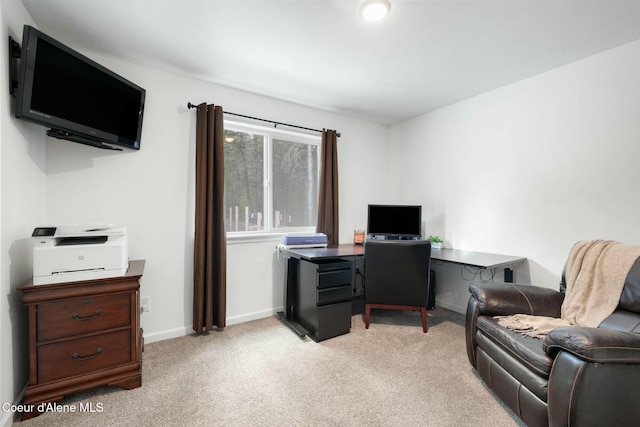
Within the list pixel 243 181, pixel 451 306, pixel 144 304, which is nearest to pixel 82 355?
pixel 144 304

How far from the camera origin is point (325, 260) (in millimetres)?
2625

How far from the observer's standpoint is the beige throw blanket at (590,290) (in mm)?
1607

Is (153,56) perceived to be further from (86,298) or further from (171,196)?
(86,298)

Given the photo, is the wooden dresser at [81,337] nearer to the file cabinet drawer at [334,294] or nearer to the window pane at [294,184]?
the file cabinet drawer at [334,294]

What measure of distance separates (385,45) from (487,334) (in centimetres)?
214

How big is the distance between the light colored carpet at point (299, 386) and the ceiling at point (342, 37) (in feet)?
7.83

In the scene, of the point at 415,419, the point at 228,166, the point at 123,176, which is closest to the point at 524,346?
the point at 415,419

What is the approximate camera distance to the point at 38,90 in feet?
5.02

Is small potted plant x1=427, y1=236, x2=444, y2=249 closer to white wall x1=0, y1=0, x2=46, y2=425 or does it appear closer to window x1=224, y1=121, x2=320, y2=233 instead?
window x1=224, y1=121, x2=320, y2=233

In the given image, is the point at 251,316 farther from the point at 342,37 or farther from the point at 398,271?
the point at 342,37

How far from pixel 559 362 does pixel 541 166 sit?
191 cm

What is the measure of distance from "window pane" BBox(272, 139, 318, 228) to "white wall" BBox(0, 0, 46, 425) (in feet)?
6.24

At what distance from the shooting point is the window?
111 inches

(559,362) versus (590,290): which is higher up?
(590,290)
